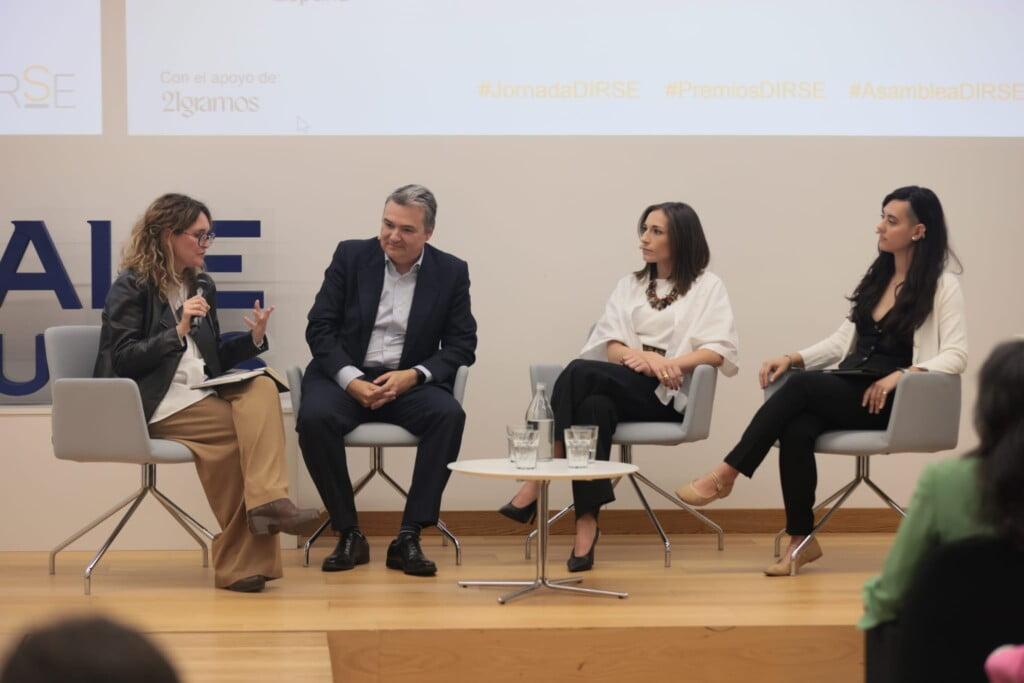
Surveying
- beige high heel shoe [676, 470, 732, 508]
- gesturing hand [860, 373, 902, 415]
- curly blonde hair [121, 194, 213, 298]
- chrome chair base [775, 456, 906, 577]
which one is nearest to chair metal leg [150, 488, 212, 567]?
curly blonde hair [121, 194, 213, 298]

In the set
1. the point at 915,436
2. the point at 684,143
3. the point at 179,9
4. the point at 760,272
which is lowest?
the point at 915,436

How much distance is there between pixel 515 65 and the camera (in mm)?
5027

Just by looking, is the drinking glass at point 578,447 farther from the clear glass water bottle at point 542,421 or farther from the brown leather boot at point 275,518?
the brown leather boot at point 275,518

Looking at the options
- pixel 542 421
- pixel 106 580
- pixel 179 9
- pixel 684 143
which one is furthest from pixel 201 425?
pixel 684 143

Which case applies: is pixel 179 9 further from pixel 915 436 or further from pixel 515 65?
pixel 915 436

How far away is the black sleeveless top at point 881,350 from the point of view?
4305 millimetres

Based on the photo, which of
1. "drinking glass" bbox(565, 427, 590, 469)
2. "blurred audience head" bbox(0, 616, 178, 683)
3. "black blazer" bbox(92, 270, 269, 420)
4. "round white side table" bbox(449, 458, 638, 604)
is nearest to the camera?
"blurred audience head" bbox(0, 616, 178, 683)

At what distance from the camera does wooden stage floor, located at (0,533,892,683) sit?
3.04 meters

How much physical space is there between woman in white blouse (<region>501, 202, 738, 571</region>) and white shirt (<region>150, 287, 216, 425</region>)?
109 cm

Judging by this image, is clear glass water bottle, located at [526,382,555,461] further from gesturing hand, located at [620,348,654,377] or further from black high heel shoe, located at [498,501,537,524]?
gesturing hand, located at [620,348,654,377]

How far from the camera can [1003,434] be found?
1560mm

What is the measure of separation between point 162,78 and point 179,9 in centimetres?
28

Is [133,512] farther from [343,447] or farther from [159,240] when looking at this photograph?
[159,240]

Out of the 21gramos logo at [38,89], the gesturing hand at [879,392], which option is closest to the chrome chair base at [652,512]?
the gesturing hand at [879,392]
